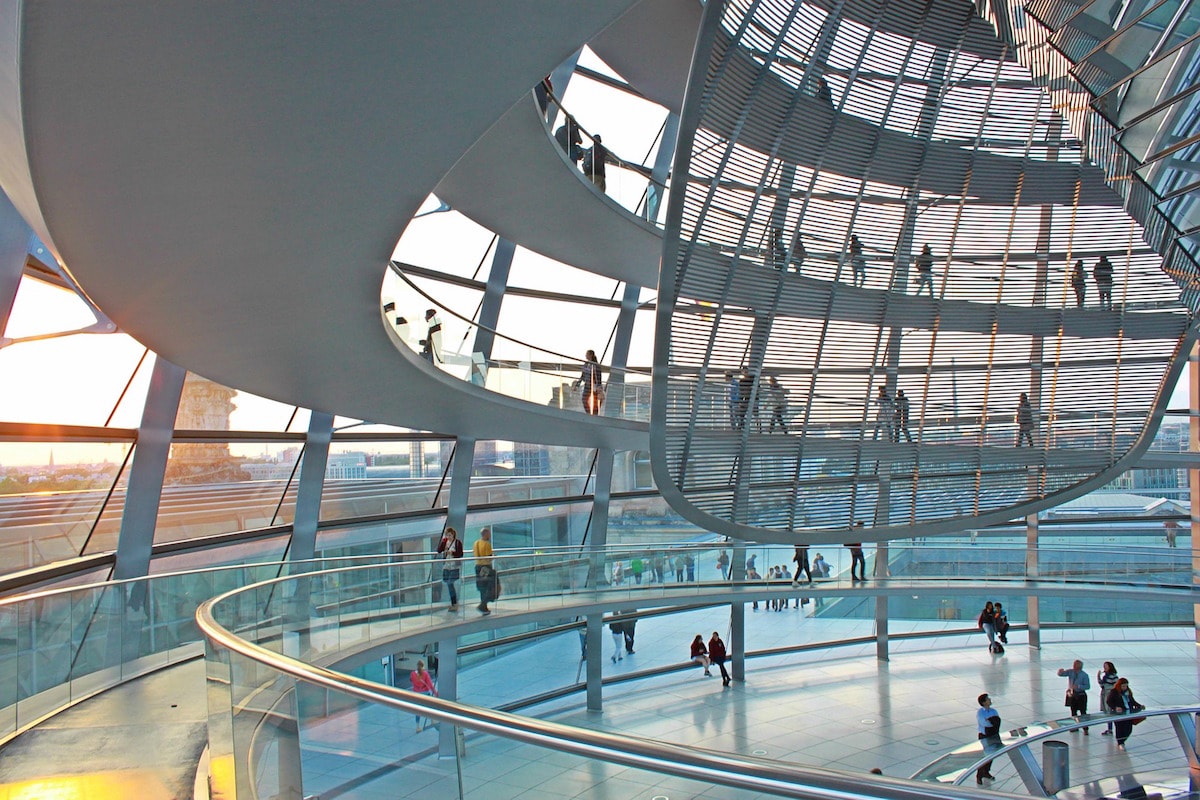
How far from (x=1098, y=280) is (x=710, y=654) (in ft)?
38.5

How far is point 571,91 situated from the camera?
18734 mm

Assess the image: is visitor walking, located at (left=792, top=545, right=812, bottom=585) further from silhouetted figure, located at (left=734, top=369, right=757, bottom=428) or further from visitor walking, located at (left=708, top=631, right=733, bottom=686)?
silhouetted figure, located at (left=734, top=369, right=757, bottom=428)

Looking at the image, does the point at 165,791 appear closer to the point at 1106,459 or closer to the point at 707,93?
the point at 707,93

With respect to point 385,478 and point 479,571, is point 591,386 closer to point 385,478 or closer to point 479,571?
point 479,571

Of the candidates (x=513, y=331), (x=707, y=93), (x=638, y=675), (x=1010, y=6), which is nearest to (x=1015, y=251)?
(x=1010, y=6)

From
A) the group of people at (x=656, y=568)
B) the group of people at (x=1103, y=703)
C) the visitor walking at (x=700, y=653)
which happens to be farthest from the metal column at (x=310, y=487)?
the group of people at (x=1103, y=703)

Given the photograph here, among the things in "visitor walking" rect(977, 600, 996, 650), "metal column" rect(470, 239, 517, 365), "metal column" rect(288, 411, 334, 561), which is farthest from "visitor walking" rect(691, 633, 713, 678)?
"metal column" rect(288, 411, 334, 561)

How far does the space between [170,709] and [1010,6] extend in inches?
469

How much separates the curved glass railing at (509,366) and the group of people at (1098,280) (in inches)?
334

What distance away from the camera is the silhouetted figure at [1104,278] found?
667 inches

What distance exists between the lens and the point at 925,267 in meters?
16.2

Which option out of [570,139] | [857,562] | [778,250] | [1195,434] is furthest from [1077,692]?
[570,139]

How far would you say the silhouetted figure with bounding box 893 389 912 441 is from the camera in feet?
58.0

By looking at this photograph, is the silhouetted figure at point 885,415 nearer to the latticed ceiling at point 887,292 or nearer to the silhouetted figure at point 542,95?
the latticed ceiling at point 887,292
